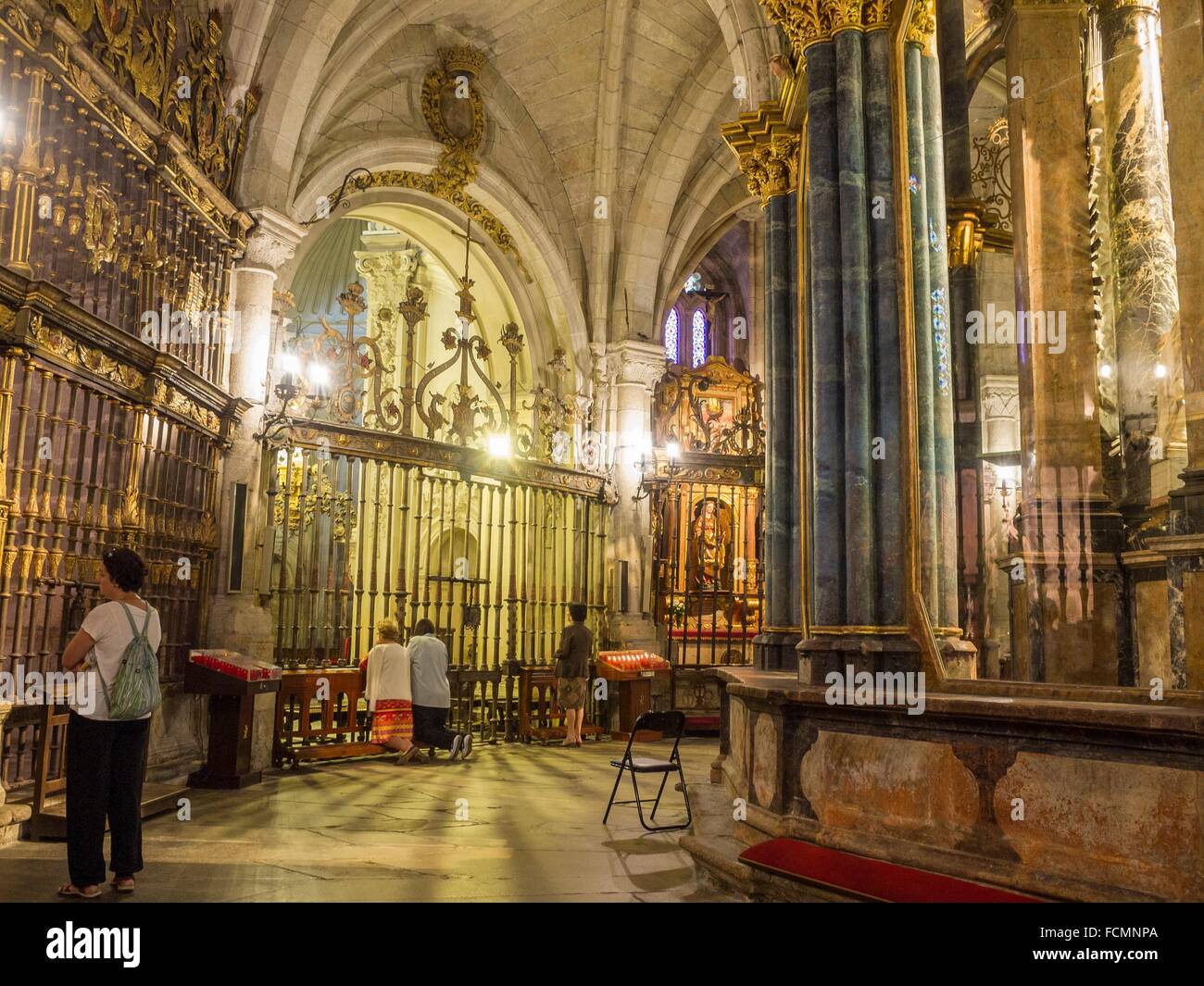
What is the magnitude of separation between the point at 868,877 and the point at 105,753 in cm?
332

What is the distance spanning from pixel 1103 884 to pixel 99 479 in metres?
6.59

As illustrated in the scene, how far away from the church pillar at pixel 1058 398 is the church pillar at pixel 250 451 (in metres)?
6.69

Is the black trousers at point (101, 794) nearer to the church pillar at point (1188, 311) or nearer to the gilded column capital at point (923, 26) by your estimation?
the church pillar at point (1188, 311)

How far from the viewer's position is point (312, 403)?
9711 millimetres

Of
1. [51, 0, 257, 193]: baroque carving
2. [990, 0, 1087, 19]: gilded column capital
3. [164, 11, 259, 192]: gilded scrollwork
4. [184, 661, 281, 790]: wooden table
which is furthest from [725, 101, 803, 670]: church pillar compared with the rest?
[164, 11, 259, 192]: gilded scrollwork

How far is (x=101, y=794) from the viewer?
Result: 4285 millimetres

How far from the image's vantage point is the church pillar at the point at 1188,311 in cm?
410

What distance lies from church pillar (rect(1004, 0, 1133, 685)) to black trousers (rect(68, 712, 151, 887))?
5.74 metres

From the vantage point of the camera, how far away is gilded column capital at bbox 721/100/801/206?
7.60m
